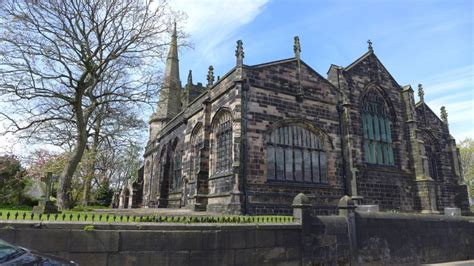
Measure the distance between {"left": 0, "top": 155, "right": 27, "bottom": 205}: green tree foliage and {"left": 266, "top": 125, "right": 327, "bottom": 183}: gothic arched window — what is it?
21.9m

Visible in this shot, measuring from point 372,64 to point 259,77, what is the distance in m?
10.3

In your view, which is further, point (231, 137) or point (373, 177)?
point (373, 177)

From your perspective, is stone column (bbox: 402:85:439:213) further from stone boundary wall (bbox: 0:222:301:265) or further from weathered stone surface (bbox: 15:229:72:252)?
weathered stone surface (bbox: 15:229:72:252)

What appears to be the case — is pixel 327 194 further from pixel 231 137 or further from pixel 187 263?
pixel 187 263

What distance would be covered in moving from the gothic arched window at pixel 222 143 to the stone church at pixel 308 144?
0.06 meters

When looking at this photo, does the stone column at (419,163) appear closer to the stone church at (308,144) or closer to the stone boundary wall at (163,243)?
the stone church at (308,144)

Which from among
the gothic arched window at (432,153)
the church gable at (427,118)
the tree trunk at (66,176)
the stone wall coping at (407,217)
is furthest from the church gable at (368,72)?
the tree trunk at (66,176)

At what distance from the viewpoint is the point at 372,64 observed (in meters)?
22.2

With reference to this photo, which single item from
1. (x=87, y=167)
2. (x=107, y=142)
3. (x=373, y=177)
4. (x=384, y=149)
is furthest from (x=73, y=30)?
(x=384, y=149)

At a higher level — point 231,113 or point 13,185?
point 231,113

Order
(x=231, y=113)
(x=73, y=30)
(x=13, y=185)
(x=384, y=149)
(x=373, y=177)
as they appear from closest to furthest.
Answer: (x=73, y=30) → (x=231, y=113) → (x=373, y=177) → (x=384, y=149) → (x=13, y=185)

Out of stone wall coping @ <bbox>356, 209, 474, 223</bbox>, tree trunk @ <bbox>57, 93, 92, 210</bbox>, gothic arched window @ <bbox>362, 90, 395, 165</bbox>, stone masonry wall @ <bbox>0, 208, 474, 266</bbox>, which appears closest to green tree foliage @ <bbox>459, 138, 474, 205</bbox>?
gothic arched window @ <bbox>362, 90, 395, 165</bbox>

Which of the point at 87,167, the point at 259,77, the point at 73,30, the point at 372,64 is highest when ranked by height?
the point at 372,64

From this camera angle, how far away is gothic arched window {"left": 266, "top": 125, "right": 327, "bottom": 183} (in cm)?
1612
